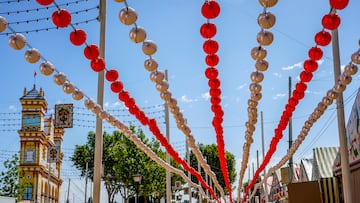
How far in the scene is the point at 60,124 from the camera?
21.5 m

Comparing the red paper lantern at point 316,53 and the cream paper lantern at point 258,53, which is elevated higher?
the red paper lantern at point 316,53

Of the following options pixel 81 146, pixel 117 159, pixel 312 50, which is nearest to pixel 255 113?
pixel 312 50

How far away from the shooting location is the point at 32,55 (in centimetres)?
429

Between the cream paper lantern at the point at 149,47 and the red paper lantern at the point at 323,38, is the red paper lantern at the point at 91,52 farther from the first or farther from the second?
the red paper lantern at the point at 323,38

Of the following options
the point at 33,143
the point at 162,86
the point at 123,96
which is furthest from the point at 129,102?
the point at 33,143

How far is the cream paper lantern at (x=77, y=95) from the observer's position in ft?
16.6

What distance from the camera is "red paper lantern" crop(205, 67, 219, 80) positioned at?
5543 mm

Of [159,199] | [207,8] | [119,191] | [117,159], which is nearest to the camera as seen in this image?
[207,8]

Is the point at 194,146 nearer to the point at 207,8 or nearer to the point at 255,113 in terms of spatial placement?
the point at 255,113

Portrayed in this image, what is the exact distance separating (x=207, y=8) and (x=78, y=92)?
184cm

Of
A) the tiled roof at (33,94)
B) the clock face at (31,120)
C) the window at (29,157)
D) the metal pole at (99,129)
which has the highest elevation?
the tiled roof at (33,94)

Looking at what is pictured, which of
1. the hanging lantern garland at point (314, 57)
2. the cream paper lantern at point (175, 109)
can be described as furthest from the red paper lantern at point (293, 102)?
the cream paper lantern at point (175, 109)

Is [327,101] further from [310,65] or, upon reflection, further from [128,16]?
[128,16]

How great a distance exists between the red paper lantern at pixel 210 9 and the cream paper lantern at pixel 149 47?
0.63 m
